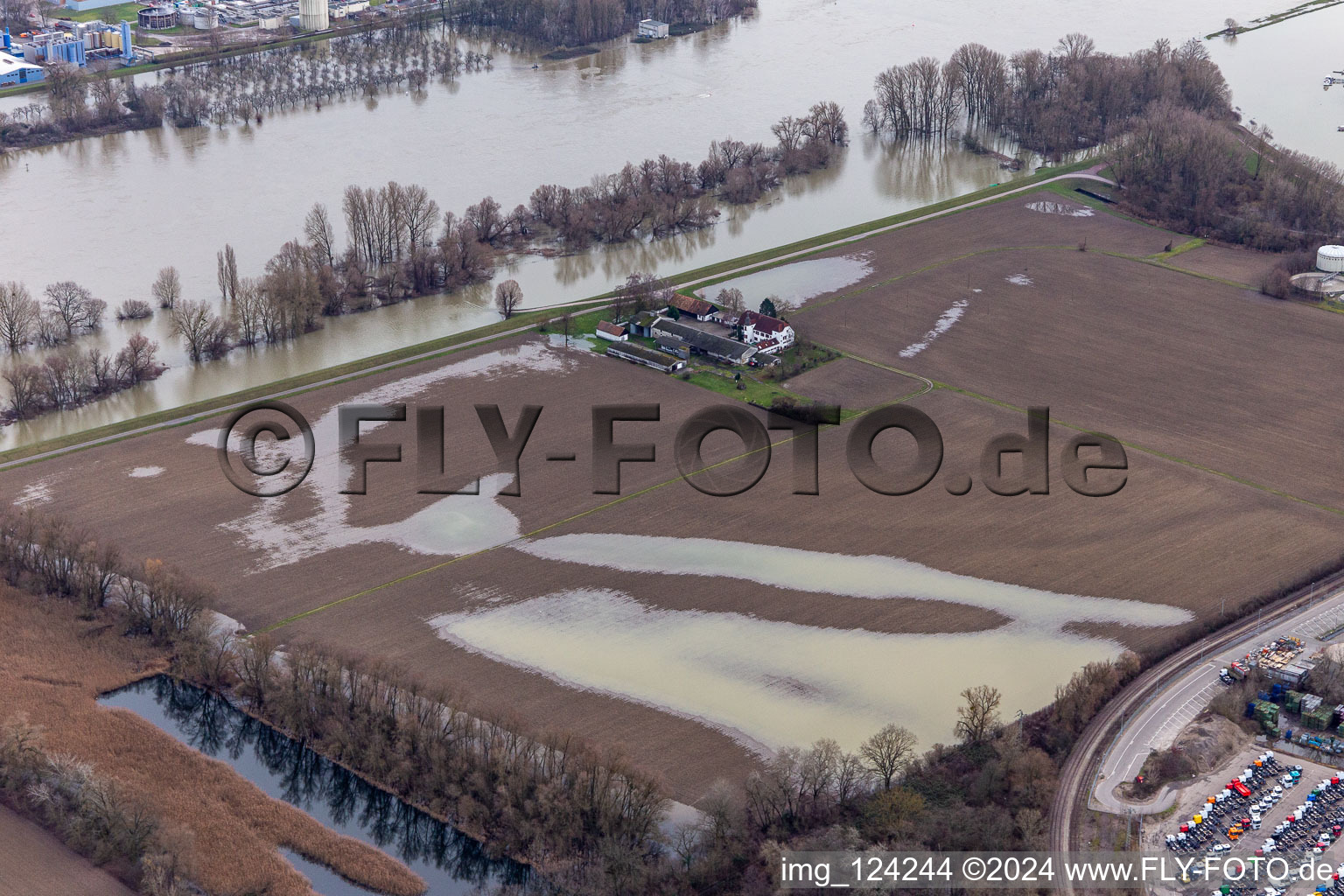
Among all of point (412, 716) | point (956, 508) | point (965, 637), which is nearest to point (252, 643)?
point (412, 716)

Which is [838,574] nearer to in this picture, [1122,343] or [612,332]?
[612,332]

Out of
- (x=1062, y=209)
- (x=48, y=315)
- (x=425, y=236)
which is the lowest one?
(x=48, y=315)

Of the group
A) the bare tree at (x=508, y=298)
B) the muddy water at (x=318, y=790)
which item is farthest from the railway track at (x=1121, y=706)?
the bare tree at (x=508, y=298)

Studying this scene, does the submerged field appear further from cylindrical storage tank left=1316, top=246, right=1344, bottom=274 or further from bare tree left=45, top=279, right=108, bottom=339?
bare tree left=45, top=279, right=108, bottom=339

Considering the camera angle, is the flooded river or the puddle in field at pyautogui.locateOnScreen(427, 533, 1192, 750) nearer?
the puddle in field at pyautogui.locateOnScreen(427, 533, 1192, 750)

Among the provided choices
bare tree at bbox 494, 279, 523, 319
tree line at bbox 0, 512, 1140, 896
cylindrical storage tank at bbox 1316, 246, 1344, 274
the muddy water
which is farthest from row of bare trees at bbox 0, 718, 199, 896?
cylindrical storage tank at bbox 1316, 246, 1344, 274

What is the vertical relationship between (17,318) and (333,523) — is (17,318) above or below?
above

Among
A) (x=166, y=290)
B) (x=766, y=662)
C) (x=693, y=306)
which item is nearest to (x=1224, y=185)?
(x=693, y=306)
